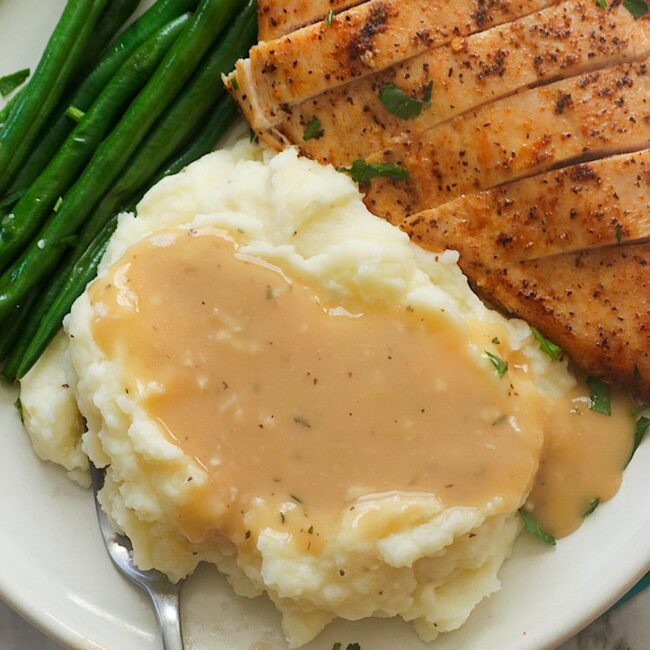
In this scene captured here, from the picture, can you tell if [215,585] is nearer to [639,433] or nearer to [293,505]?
[293,505]

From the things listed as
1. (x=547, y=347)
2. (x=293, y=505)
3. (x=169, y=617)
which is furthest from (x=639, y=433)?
(x=169, y=617)

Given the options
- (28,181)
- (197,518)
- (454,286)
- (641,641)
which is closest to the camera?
(197,518)

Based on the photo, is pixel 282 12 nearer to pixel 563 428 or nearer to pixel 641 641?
pixel 563 428

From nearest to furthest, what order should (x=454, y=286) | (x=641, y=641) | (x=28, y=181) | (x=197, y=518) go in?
(x=197, y=518) < (x=454, y=286) < (x=28, y=181) < (x=641, y=641)

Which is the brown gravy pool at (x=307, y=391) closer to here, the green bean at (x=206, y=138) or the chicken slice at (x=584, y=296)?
the chicken slice at (x=584, y=296)

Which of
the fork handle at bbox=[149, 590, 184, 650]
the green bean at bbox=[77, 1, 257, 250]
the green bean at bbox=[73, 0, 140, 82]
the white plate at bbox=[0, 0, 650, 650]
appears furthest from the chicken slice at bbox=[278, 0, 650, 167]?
the fork handle at bbox=[149, 590, 184, 650]

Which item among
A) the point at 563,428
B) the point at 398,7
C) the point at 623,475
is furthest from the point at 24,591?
the point at 398,7
